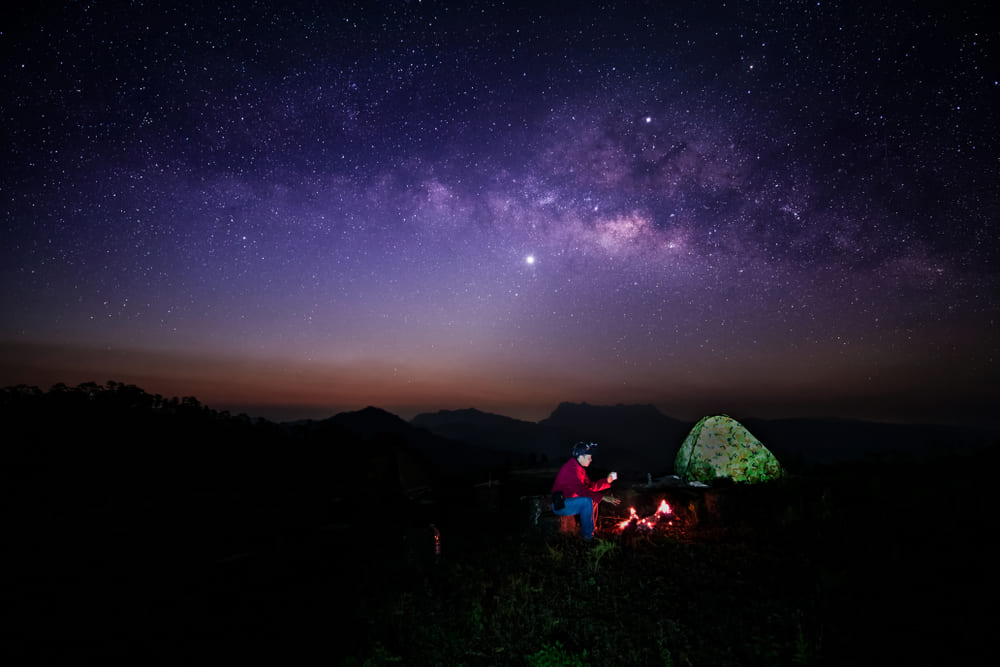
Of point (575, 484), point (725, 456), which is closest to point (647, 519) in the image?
point (575, 484)

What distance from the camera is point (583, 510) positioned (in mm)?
8570

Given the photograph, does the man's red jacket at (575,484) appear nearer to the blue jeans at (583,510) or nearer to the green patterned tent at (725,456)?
the blue jeans at (583,510)

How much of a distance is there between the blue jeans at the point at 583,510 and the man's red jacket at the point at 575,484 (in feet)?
0.37

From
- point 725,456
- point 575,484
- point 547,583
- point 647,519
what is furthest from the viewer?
point 725,456

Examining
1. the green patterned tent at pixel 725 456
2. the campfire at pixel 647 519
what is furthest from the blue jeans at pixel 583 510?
the green patterned tent at pixel 725 456

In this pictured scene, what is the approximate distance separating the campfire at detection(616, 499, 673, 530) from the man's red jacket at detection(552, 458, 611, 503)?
1208mm

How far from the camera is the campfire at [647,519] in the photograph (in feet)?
30.1

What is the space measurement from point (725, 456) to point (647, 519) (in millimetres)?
3375

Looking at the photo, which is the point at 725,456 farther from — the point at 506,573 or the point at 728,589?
the point at 506,573

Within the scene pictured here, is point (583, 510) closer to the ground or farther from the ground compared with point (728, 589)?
farther from the ground

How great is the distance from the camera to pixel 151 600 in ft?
22.9

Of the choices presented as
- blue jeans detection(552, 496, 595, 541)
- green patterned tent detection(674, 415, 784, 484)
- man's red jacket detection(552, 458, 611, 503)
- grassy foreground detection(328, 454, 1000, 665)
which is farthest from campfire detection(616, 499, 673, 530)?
green patterned tent detection(674, 415, 784, 484)

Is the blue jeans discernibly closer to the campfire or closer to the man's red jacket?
the man's red jacket

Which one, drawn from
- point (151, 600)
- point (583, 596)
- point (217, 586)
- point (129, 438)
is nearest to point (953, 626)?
point (583, 596)
